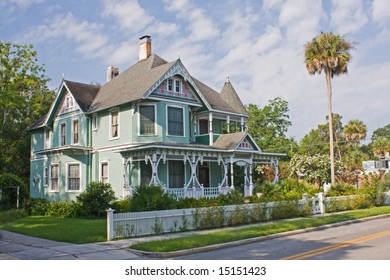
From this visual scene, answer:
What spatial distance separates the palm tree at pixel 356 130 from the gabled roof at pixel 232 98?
104 ft

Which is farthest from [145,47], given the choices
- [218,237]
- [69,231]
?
[218,237]

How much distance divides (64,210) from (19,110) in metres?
21.8

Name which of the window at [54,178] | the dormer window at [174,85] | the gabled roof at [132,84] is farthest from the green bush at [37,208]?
the dormer window at [174,85]

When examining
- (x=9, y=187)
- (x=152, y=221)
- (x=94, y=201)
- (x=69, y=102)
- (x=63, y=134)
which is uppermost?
(x=69, y=102)

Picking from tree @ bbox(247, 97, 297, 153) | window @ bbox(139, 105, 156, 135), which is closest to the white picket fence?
window @ bbox(139, 105, 156, 135)

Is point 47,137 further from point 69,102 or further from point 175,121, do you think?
point 175,121

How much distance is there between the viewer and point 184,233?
15.9 metres

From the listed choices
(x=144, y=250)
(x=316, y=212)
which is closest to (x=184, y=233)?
(x=144, y=250)

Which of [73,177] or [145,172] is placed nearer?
[145,172]

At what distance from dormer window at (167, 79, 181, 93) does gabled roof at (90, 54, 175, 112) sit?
102cm

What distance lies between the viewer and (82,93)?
103 ft

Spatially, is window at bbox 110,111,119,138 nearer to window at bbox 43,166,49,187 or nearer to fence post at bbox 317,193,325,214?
window at bbox 43,166,49,187

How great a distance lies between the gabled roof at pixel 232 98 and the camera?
3402 cm

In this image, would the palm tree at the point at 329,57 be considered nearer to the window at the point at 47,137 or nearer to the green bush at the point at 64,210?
the green bush at the point at 64,210
